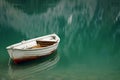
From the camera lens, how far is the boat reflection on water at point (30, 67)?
Result: 2556 centimetres

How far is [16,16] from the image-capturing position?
5897 cm

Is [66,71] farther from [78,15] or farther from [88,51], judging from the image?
[78,15]

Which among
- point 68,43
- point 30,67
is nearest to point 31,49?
point 30,67

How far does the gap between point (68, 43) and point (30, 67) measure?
378 inches

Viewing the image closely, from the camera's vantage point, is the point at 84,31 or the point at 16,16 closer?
the point at 84,31

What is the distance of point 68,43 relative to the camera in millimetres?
36375

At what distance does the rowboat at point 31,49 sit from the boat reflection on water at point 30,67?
0.43 metres

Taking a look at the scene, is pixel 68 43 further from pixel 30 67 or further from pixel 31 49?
pixel 30 67

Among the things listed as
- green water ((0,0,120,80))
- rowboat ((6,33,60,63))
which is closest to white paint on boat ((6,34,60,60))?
rowboat ((6,33,60,63))

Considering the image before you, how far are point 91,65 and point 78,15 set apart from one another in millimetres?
32373

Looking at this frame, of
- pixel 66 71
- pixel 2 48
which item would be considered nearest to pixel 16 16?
pixel 2 48

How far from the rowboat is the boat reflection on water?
16.9 inches

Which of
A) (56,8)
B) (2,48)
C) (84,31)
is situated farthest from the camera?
(56,8)

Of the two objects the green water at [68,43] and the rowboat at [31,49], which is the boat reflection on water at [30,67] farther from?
the rowboat at [31,49]
